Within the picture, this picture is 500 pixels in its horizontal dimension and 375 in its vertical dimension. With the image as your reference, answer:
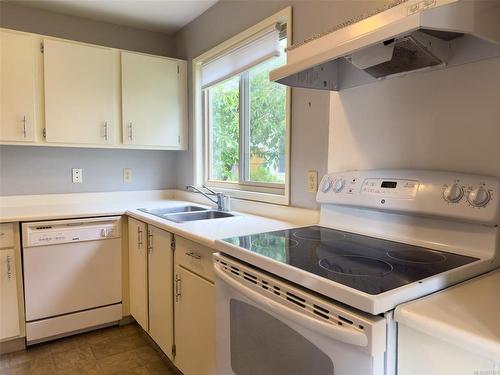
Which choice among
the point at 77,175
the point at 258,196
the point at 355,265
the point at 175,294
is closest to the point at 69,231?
the point at 77,175

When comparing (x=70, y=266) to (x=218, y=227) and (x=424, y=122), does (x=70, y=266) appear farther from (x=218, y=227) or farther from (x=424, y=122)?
(x=424, y=122)

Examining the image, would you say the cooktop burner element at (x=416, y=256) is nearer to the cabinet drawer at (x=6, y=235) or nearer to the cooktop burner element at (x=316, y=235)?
the cooktop burner element at (x=316, y=235)

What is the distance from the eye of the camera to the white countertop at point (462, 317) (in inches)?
23.9

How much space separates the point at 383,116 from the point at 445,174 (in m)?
0.36

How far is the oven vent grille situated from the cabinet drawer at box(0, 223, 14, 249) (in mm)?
1605

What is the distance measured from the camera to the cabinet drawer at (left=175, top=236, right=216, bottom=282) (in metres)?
1.47

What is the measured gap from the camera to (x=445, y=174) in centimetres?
111

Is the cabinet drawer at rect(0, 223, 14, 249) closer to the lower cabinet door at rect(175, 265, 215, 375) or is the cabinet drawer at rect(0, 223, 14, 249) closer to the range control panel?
the lower cabinet door at rect(175, 265, 215, 375)

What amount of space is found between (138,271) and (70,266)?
1.43 feet

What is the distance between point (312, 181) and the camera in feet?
5.67

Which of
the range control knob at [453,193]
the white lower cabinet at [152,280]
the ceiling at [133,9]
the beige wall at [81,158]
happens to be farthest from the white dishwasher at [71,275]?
the range control knob at [453,193]

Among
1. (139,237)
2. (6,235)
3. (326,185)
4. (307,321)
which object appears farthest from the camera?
(139,237)

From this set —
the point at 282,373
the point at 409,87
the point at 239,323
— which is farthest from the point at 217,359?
the point at 409,87

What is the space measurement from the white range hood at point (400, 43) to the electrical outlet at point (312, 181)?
42 cm
